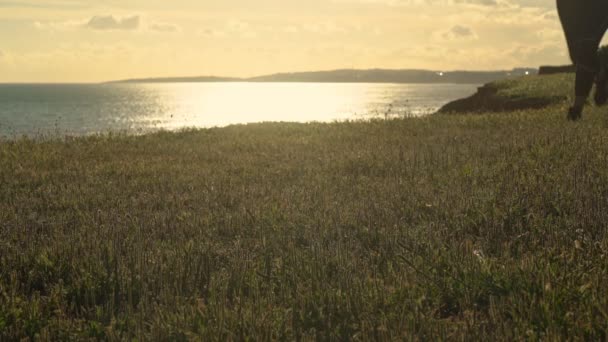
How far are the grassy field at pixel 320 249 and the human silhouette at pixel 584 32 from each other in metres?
3.33

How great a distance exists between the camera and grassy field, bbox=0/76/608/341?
359 centimetres

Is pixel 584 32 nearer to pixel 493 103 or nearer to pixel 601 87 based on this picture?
pixel 601 87

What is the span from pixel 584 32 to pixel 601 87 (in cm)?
287

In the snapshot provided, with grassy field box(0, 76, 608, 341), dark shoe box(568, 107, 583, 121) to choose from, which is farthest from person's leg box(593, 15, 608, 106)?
grassy field box(0, 76, 608, 341)

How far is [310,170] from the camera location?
381 inches

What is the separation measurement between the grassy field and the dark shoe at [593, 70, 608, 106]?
4609 mm

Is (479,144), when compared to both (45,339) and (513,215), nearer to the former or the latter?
(513,215)

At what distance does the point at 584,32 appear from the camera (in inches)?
509

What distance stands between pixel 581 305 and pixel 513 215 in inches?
97.9

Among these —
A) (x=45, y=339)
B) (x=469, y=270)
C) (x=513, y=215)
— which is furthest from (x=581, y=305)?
(x=45, y=339)

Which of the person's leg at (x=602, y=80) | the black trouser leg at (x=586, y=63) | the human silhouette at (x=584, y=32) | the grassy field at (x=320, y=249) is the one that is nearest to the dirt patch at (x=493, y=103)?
the person's leg at (x=602, y=80)

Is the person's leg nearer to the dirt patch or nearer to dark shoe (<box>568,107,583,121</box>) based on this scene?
dark shoe (<box>568,107,583,121</box>)

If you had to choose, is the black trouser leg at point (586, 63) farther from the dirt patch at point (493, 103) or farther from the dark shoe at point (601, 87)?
A: the dirt patch at point (493, 103)

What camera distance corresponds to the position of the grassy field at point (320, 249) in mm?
3592
